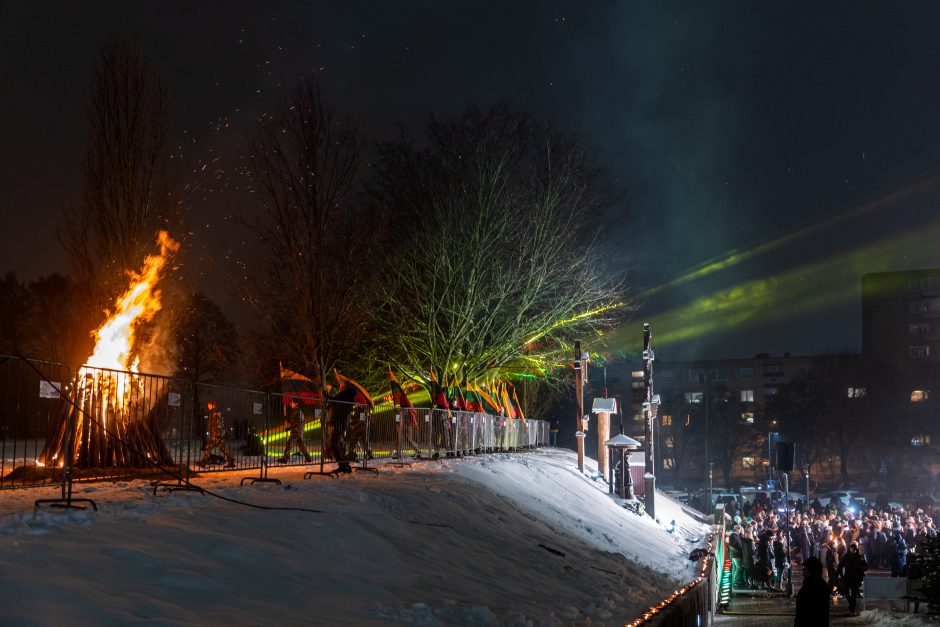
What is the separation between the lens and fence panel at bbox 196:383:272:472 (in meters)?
15.5

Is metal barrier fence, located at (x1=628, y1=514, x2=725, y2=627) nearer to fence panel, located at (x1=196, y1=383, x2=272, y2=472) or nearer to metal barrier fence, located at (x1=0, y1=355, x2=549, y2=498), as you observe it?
metal barrier fence, located at (x1=0, y1=355, x2=549, y2=498)

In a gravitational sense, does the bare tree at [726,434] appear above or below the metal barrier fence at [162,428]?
below

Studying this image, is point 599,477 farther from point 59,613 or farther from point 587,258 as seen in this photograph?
point 59,613

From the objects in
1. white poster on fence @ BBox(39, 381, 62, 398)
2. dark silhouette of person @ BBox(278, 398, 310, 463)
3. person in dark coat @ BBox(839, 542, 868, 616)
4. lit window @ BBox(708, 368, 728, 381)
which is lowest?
person in dark coat @ BBox(839, 542, 868, 616)

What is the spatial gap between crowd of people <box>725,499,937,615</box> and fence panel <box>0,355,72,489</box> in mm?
14295

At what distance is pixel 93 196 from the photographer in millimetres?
18672

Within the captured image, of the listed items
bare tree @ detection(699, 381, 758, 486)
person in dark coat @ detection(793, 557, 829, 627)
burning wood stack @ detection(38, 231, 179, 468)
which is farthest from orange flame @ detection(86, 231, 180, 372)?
bare tree @ detection(699, 381, 758, 486)

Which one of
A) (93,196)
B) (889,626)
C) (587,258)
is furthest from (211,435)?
(587,258)

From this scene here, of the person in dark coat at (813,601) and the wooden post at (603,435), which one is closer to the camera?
the person in dark coat at (813,601)

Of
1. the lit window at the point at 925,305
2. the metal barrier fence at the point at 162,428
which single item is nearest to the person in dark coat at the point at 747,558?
the metal barrier fence at the point at 162,428

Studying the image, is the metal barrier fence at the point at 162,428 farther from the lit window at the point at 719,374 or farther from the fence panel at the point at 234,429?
the lit window at the point at 719,374

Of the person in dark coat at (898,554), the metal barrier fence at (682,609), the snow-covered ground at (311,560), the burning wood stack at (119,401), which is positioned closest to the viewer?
the snow-covered ground at (311,560)

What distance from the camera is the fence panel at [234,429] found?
1554 cm

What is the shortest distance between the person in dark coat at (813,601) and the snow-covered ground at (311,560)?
2209 mm
